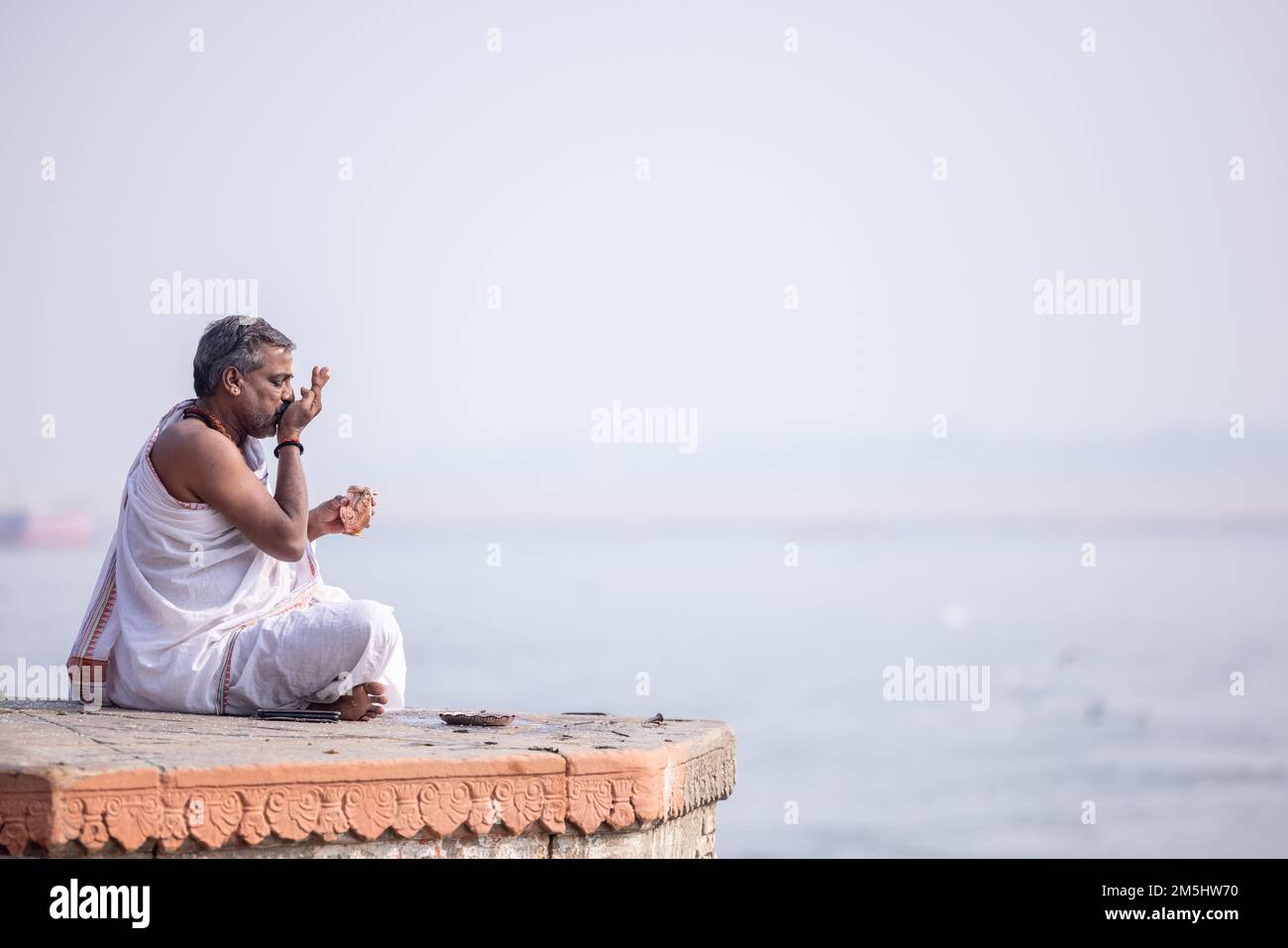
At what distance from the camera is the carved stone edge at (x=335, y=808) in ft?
11.2

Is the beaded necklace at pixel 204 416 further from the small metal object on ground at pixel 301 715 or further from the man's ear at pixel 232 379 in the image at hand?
the small metal object on ground at pixel 301 715

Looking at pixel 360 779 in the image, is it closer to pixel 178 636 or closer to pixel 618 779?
pixel 618 779

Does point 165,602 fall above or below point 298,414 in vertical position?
below

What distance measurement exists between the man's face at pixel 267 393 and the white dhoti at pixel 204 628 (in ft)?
0.72

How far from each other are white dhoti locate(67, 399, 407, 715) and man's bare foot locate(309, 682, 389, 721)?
3 centimetres

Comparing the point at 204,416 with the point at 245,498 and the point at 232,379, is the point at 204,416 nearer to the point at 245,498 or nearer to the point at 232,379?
the point at 232,379

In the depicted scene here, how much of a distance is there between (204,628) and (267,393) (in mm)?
781

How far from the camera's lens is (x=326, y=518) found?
17.6 feet

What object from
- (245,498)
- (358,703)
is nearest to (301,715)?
(358,703)

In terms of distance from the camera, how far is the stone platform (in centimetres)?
347

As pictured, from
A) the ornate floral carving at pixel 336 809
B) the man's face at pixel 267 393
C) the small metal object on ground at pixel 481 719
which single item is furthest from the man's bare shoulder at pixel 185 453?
the ornate floral carving at pixel 336 809

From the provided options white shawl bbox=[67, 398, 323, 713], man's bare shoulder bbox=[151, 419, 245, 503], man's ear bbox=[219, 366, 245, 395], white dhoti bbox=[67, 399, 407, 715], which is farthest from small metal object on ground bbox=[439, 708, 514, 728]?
man's ear bbox=[219, 366, 245, 395]

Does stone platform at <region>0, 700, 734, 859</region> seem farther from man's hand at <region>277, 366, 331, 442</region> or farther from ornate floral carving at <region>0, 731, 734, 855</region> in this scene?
man's hand at <region>277, 366, 331, 442</region>
